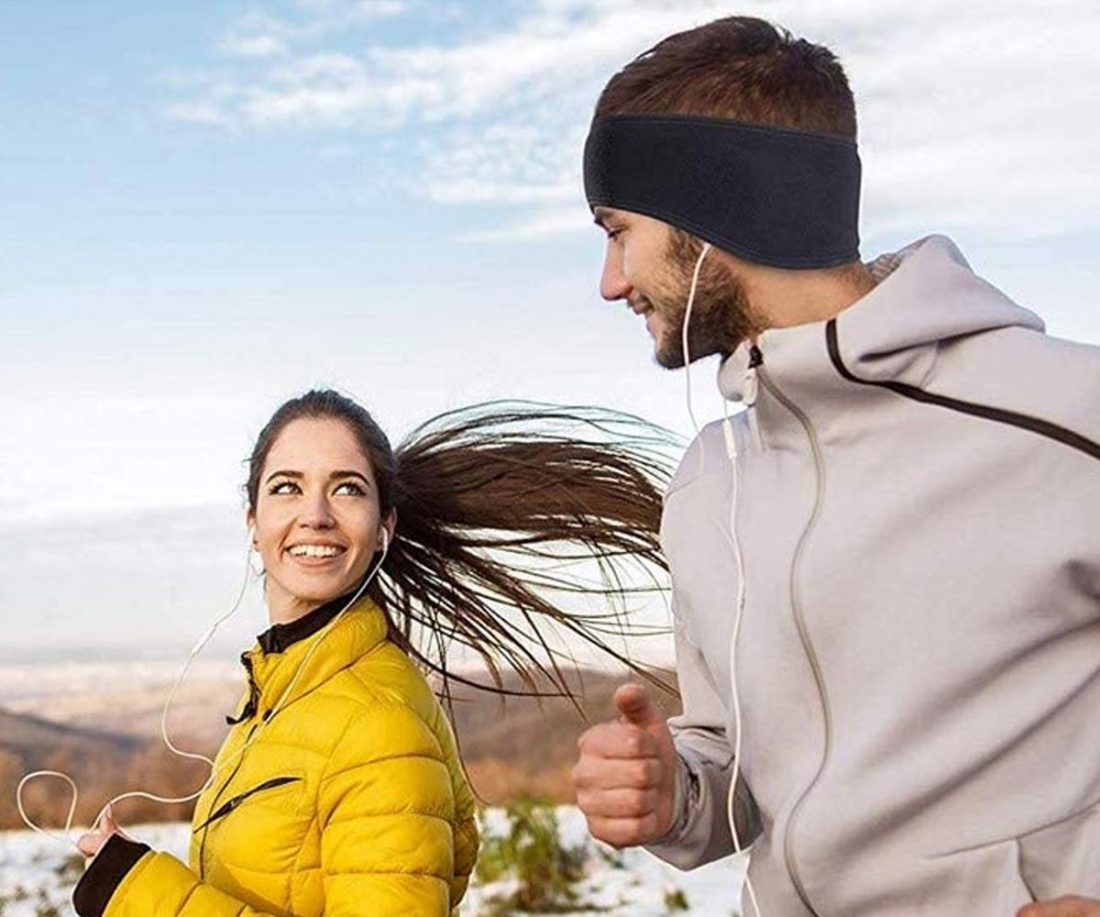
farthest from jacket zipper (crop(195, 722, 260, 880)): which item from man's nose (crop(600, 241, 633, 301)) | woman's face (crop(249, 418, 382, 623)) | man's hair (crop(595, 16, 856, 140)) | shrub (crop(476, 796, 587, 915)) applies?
shrub (crop(476, 796, 587, 915))

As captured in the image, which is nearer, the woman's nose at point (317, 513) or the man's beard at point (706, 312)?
the man's beard at point (706, 312)

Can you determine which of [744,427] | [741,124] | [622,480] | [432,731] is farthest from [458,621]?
[741,124]

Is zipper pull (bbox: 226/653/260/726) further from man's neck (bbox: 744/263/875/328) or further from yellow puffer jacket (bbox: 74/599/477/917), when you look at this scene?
man's neck (bbox: 744/263/875/328)

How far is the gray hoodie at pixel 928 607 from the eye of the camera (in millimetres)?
2600

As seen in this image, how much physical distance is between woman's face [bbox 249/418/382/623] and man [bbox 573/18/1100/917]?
1013 mm

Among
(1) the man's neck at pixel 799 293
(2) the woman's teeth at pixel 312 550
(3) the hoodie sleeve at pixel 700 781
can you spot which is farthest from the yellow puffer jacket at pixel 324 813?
(1) the man's neck at pixel 799 293

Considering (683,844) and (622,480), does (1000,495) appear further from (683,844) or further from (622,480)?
(622,480)

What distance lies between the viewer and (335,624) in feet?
12.0

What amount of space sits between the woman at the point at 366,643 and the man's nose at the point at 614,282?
1.00 m

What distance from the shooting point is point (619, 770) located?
8.78ft

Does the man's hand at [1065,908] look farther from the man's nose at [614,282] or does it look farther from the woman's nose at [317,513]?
the woman's nose at [317,513]

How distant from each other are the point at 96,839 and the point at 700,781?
140 centimetres

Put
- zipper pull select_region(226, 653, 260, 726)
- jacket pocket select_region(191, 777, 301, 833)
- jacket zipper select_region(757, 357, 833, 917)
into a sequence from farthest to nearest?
zipper pull select_region(226, 653, 260, 726) → jacket pocket select_region(191, 777, 301, 833) → jacket zipper select_region(757, 357, 833, 917)

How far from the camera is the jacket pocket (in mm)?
3424
